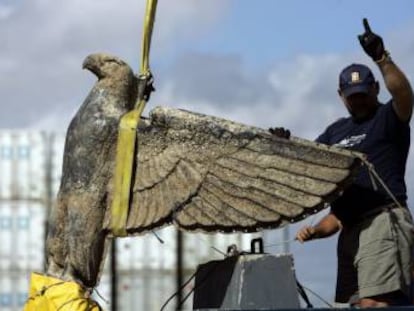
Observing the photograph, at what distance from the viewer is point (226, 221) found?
5898 millimetres

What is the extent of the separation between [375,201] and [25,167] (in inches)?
432

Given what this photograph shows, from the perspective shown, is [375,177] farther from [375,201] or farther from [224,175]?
[224,175]

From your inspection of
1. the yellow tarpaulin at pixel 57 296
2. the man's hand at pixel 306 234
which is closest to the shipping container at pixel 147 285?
the man's hand at pixel 306 234

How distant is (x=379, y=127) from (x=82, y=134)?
1605mm

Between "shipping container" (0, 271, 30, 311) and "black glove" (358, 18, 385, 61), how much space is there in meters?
11.4

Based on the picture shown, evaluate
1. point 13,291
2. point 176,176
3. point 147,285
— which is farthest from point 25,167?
point 176,176

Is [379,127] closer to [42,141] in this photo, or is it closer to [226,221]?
[226,221]

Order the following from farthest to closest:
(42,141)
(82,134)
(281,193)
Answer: (42,141) < (82,134) < (281,193)

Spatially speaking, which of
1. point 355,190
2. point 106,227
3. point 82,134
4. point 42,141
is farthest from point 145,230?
point 42,141

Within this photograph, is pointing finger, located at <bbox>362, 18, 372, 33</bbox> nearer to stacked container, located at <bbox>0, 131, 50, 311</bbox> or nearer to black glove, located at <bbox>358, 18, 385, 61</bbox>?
black glove, located at <bbox>358, 18, 385, 61</bbox>

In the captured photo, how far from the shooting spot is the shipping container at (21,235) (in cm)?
1705

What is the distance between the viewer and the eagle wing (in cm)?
586

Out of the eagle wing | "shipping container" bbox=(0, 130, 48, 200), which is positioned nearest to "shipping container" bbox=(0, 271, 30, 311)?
"shipping container" bbox=(0, 130, 48, 200)

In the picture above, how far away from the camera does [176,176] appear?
6090 mm
